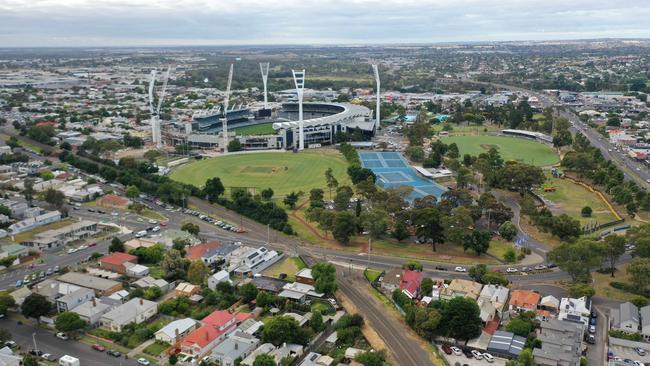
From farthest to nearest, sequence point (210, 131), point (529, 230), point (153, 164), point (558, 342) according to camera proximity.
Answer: point (210, 131)
point (153, 164)
point (529, 230)
point (558, 342)

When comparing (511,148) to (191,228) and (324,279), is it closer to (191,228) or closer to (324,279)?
(191,228)

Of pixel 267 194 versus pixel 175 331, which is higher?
pixel 267 194

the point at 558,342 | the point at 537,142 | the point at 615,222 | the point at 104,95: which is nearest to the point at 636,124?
the point at 537,142

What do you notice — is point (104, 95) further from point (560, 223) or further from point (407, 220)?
point (560, 223)

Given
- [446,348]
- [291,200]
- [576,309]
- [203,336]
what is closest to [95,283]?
[203,336]

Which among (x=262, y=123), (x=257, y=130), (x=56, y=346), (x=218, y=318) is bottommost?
(x=56, y=346)

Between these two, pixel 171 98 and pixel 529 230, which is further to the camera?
pixel 171 98
